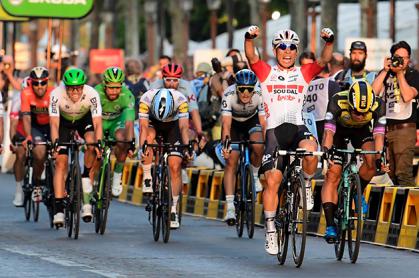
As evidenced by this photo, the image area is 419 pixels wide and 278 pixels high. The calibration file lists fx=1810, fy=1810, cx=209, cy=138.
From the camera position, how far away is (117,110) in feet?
66.9

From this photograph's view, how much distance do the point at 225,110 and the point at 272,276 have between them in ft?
15.6

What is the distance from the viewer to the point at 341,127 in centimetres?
1630

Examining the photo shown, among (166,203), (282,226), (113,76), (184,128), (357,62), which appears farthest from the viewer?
(357,62)

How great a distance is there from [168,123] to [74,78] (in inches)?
44.3

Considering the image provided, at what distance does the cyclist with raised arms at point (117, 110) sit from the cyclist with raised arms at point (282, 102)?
402cm

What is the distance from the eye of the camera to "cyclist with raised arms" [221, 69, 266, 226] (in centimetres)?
1927

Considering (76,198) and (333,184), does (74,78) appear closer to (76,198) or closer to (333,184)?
(76,198)

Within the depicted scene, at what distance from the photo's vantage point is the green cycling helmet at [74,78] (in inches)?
762

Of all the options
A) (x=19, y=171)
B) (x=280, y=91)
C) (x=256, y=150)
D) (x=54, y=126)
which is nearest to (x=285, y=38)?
(x=280, y=91)

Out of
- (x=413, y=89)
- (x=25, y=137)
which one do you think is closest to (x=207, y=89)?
(x=25, y=137)

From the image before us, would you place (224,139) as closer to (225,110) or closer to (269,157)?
(225,110)

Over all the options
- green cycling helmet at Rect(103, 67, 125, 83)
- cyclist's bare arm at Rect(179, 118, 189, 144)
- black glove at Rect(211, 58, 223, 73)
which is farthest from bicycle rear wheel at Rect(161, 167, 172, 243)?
black glove at Rect(211, 58, 223, 73)

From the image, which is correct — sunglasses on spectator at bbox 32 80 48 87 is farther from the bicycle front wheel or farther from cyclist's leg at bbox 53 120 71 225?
the bicycle front wheel

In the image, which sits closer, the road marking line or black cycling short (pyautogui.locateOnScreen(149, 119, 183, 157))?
the road marking line
